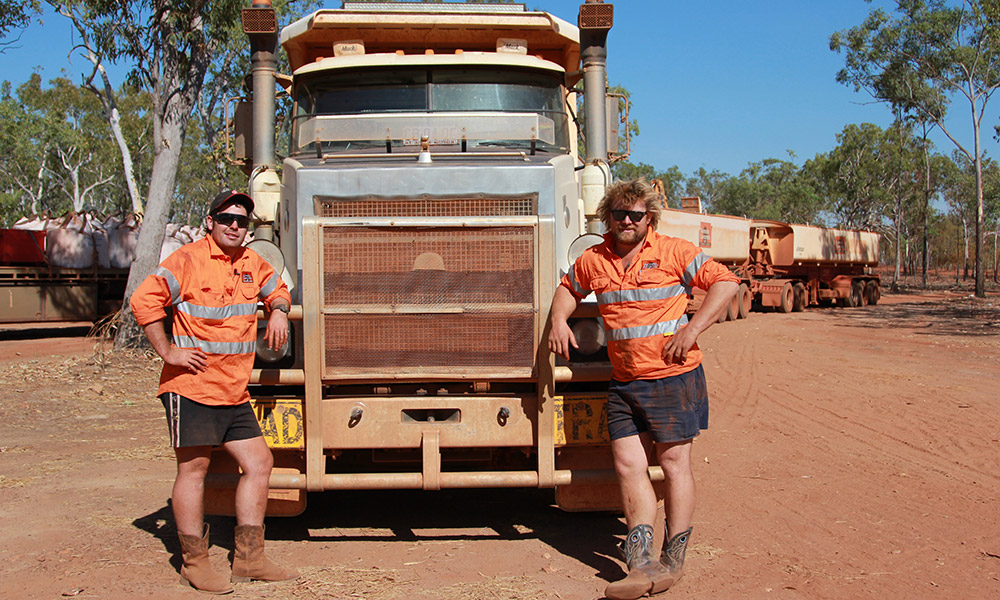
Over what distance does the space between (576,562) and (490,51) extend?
160 inches

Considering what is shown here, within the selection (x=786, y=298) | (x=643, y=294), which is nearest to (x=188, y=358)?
(x=643, y=294)

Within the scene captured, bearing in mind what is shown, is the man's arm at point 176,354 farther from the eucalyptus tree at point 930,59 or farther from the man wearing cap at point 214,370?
the eucalyptus tree at point 930,59

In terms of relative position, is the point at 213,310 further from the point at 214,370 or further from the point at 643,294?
the point at 643,294

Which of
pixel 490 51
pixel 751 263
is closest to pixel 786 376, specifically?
pixel 490 51

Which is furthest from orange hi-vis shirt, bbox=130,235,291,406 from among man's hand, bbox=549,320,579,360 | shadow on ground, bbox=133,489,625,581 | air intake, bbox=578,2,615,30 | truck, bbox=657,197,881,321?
truck, bbox=657,197,881,321

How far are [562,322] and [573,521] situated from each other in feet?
5.89

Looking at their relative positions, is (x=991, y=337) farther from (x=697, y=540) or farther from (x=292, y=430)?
(x=292, y=430)

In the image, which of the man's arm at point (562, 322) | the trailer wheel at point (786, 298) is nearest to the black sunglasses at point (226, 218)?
the man's arm at point (562, 322)

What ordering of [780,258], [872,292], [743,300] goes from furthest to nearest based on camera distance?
[872,292] → [780,258] → [743,300]

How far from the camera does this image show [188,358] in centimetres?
436

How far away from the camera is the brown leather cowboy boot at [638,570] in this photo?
420 centimetres

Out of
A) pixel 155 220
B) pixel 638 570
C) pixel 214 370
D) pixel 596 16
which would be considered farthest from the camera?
pixel 155 220

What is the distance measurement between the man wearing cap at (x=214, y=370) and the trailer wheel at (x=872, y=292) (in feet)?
113

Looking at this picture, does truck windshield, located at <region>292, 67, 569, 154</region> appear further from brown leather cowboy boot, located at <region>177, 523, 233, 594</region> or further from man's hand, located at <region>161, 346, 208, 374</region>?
brown leather cowboy boot, located at <region>177, 523, 233, 594</region>
